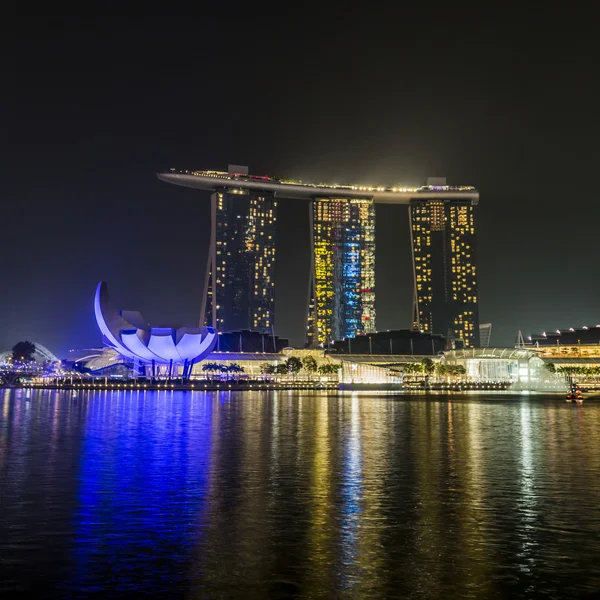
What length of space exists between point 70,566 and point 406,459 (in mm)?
19214

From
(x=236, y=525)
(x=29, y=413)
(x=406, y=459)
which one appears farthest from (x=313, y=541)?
(x=29, y=413)

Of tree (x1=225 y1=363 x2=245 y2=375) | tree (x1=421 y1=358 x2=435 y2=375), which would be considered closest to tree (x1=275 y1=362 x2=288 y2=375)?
tree (x1=225 y1=363 x2=245 y2=375)

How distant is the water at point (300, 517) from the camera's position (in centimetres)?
1406

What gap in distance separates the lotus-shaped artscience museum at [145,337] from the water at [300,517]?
83.6m

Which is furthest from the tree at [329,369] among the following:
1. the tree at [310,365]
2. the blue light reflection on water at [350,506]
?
the blue light reflection on water at [350,506]

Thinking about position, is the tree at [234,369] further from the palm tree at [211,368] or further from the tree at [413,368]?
the tree at [413,368]

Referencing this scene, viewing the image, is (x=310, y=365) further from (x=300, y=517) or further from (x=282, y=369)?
(x=300, y=517)

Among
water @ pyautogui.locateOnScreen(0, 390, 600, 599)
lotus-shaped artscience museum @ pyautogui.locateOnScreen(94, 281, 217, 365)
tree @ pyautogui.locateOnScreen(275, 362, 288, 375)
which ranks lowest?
water @ pyautogui.locateOnScreen(0, 390, 600, 599)

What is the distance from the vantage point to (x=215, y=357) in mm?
196625

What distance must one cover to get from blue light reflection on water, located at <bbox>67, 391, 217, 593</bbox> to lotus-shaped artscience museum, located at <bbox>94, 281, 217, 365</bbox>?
81822mm

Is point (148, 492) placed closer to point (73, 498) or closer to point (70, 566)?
point (73, 498)

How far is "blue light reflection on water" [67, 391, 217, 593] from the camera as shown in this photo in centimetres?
1484

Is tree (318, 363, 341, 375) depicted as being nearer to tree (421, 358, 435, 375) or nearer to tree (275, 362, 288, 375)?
tree (275, 362, 288, 375)

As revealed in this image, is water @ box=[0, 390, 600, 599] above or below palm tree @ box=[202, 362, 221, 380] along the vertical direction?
below
